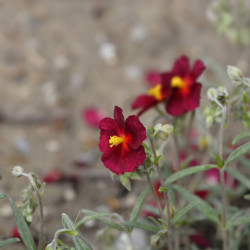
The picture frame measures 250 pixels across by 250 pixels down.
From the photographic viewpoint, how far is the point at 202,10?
304 centimetres

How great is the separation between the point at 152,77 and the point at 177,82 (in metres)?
1.17

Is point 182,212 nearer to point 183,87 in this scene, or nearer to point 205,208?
point 205,208

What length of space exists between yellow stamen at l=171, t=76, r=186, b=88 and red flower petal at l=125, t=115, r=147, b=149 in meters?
0.41

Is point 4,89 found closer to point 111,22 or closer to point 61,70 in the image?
point 61,70

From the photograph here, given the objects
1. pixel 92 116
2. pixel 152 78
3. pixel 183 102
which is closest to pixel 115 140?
pixel 183 102

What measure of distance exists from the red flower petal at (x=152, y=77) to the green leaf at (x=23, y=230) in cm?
154

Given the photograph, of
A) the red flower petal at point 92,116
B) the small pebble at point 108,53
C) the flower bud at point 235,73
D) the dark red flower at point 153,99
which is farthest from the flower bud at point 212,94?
the small pebble at point 108,53

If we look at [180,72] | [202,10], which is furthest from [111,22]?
[180,72]

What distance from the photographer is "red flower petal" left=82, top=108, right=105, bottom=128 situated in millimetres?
2650

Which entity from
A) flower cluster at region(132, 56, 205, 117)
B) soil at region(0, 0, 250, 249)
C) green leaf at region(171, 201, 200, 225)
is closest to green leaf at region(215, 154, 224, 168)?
green leaf at region(171, 201, 200, 225)

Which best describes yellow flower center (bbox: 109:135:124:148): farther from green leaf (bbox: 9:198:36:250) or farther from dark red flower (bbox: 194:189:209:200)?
dark red flower (bbox: 194:189:209:200)

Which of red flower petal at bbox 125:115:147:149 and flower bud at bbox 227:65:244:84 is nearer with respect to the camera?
red flower petal at bbox 125:115:147:149

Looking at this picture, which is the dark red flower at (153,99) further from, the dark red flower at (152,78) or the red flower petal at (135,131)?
the dark red flower at (152,78)

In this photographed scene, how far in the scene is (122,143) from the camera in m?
1.27
